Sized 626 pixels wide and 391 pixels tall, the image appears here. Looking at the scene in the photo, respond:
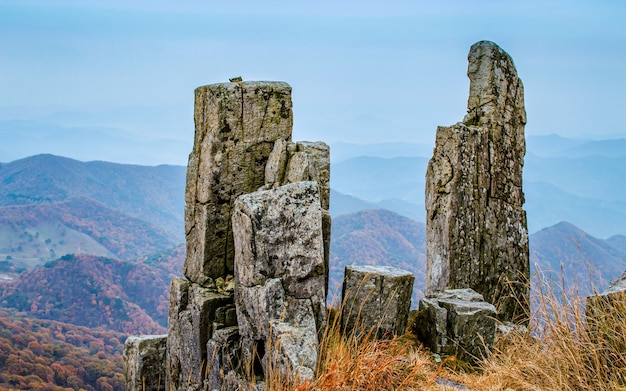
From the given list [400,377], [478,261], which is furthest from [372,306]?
[478,261]

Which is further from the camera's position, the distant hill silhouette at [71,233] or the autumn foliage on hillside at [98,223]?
the autumn foliage on hillside at [98,223]

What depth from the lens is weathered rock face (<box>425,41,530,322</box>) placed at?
1151cm

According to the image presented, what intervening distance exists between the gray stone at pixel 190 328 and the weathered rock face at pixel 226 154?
1.06ft

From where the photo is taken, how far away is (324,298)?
26.8 feet

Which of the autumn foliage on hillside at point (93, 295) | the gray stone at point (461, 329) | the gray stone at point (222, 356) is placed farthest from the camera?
the autumn foliage on hillside at point (93, 295)

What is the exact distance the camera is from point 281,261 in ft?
26.0

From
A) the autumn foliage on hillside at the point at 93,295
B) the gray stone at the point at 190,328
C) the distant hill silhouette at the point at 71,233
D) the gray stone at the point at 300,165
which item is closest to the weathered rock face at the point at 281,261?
the gray stone at the point at 300,165

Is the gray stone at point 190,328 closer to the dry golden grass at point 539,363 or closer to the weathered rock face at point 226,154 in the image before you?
the weathered rock face at point 226,154

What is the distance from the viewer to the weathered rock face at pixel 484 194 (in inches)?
453

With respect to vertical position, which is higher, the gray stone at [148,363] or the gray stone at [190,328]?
the gray stone at [190,328]

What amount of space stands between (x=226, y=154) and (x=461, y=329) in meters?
4.25

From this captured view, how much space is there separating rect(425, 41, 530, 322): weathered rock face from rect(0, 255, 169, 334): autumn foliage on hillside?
179ft

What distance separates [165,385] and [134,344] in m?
0.96

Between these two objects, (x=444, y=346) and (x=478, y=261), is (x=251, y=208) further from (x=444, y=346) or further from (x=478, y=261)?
(x=478, y=261)
